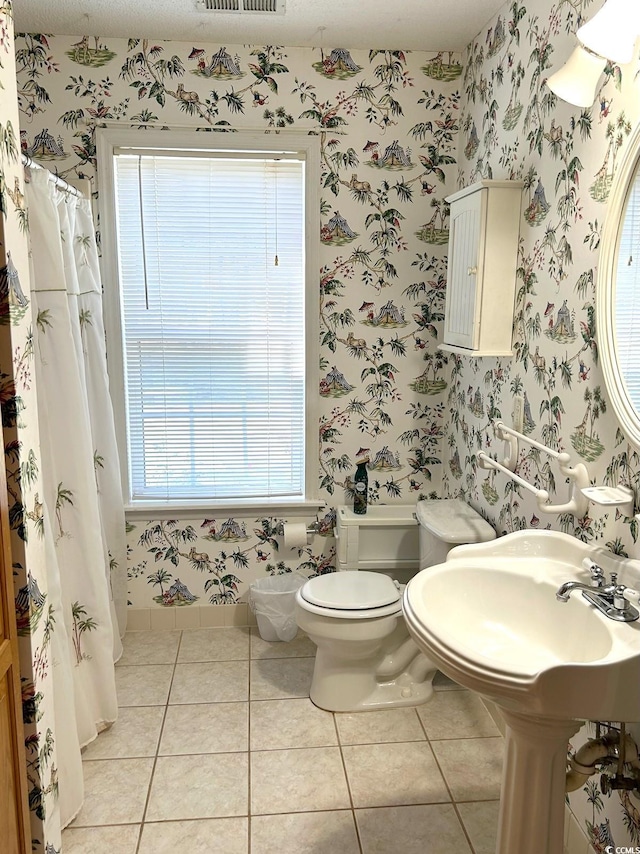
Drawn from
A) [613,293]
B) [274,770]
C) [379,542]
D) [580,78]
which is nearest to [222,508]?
[379,542]

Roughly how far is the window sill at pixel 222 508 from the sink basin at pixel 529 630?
4.45 ft

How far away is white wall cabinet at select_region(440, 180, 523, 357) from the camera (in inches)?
90.7

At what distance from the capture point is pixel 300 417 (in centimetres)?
317

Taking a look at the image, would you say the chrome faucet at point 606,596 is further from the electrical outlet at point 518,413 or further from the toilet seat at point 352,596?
the toilet seat at point 352,596

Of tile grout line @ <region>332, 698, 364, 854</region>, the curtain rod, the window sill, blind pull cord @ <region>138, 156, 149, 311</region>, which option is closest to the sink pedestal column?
tile grout line @ <region>332, 698, 364, 854</region>

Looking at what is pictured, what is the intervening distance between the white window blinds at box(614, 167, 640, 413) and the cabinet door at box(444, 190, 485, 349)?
69 cm

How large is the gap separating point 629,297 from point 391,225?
1542mm

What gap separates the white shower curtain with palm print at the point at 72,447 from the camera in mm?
2047

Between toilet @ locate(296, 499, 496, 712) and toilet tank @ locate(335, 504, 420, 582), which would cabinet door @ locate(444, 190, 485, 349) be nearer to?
toilet @ locate(296, 499, 496, 712)

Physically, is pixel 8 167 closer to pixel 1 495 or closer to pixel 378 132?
pixel 1 495

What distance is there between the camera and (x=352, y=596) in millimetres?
2611

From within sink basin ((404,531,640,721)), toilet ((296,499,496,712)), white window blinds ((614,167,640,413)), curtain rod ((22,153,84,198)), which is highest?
curtain rod ((22,153,84,198))

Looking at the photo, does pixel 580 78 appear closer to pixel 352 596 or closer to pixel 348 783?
pixel 352 596

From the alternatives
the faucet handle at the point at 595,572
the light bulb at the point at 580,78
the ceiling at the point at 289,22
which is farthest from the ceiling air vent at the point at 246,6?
the faucet handle at the point at 595,572
